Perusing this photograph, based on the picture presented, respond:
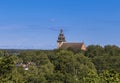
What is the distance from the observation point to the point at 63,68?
65875 millimetres

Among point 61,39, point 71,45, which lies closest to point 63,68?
point 71,45

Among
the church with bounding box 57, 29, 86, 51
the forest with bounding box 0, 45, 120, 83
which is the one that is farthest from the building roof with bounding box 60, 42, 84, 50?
the forest with bounding box 0, 45, 120, 83

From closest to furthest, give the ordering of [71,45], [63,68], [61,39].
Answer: [63,68] < [71,45] < [61,39]

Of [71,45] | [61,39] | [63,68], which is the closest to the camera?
[63,68]

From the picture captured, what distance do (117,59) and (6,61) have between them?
60.2 meters

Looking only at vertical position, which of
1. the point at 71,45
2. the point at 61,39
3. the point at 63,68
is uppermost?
the point at 61,39

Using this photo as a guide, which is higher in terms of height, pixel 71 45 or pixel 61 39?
pixel 61 39

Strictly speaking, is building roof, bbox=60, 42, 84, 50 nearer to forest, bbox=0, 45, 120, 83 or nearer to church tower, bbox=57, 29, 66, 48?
church tower, bbox=57, 29, 66, 48

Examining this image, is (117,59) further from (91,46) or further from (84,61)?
(91,46)

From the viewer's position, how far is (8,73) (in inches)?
1089

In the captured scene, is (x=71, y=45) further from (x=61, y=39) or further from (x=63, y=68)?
(x=63, y=68)

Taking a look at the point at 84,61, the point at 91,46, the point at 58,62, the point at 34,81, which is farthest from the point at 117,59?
the point at 34,81

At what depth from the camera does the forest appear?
27.0 m

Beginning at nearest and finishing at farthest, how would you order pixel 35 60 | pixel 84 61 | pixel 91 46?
pixel 84 61
pixel 35 60
pixel 91 46
